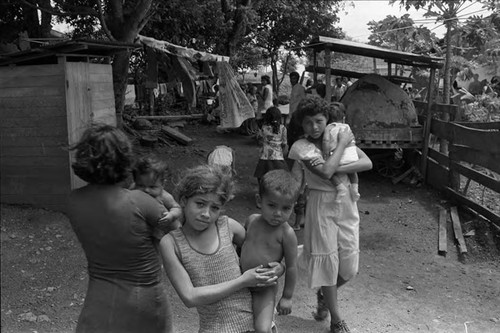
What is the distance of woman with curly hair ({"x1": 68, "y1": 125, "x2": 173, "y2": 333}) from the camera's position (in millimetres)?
1897

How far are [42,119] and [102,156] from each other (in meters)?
4.63

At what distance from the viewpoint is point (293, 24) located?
77.8 ft

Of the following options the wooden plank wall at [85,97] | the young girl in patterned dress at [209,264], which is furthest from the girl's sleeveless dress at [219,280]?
the wooden plank wall at [85,97]

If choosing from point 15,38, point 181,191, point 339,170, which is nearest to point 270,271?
point 181,191

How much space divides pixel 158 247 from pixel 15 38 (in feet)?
33.2

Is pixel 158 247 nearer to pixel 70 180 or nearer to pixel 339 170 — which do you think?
pixel 339 170

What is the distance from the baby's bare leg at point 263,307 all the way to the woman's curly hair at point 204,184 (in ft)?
1.38

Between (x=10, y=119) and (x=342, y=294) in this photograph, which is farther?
(x=10, y=119)

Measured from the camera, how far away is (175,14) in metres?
13.9

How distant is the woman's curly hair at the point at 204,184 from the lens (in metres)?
1.97

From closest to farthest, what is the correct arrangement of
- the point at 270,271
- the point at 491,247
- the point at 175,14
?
the point at 270,271 → the point at 491,247 → the point at 175,14

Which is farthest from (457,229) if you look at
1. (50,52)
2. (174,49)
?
(174,49)

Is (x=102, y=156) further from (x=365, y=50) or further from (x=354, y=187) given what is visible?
(x=365, y=50)

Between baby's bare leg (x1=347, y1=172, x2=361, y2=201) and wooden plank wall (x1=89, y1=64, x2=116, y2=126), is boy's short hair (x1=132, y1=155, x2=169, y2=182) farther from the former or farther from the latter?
wooden plank wall (x1=89, y1=64, x2=116, y2=126)
